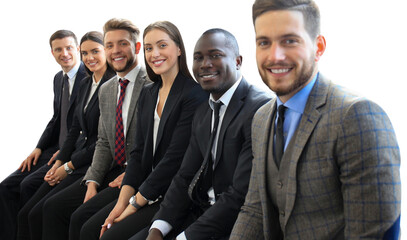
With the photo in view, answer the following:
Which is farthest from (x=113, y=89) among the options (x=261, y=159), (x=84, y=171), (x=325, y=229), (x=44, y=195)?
(x=325, y=229)

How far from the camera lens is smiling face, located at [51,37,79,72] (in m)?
4.02

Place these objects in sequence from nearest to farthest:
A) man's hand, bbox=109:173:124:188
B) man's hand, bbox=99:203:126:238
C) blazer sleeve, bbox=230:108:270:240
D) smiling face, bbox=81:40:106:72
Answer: blazer sleeve, bbox=230:108:270:240, man's hand, bbox=99:203:126:238, man's hand, bbox=109:173:124:188, smiling face, bbox=81:40:106:72

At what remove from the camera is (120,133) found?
3111 mm

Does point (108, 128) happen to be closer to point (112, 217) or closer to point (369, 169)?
point (112, 217)

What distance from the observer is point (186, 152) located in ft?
7.82

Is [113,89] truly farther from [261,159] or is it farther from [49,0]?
[49,0]

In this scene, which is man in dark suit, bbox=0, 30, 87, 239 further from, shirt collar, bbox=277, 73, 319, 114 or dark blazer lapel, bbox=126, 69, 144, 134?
shirt collar, bbox=277, 73, 319, 114

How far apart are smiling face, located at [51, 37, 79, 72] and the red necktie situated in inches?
43.7

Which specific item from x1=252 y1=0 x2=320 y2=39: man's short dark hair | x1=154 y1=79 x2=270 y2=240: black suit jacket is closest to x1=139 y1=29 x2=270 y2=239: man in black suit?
x1=154 y1=79 x2=270 y2=240: black suit jacket

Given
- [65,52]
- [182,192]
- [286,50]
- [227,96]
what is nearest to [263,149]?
[286,50]

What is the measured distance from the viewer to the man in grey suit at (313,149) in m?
1.31

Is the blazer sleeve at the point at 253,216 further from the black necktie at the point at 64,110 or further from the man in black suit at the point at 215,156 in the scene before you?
the black necktie at the point at 64,110

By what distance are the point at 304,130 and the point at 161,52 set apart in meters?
1.44

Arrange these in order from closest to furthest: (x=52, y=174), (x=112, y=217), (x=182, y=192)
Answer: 1. (x=182, y=192)
2. (x=112, y=217)
3. (x=52, y=174)
